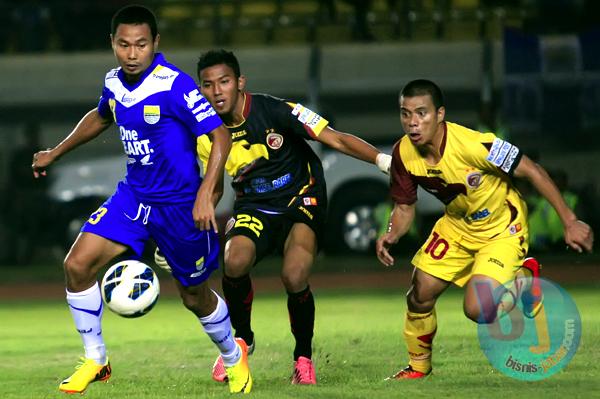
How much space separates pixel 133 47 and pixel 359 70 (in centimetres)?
1214

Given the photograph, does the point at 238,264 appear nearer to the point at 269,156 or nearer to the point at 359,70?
the point at 269,156

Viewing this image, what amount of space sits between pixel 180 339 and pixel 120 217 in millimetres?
3013

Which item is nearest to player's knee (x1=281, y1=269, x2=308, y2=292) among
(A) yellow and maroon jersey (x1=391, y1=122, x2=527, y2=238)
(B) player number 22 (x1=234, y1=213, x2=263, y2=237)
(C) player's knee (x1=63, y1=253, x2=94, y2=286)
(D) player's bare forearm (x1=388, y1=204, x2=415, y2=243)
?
(B) player number 22 (x1=234, y1=213, x2=263, y2=237)

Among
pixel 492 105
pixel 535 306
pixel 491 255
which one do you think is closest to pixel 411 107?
pixel 491 255

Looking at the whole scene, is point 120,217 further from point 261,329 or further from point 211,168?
point 261,329

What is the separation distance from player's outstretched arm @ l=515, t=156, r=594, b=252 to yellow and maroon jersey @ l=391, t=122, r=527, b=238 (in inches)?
4.1

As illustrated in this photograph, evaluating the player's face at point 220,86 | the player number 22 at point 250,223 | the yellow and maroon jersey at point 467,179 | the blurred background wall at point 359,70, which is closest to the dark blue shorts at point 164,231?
the player number 22 at point 250,223

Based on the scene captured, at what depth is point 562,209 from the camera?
22.3ft

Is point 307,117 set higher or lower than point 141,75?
lower

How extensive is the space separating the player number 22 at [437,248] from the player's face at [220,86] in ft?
4.93

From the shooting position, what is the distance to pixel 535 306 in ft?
25.8

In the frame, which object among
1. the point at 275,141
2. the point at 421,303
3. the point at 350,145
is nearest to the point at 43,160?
the point at 275,141

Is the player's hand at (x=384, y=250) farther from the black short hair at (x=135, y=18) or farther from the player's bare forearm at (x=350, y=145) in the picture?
the black short hair at (x=135, y=18)

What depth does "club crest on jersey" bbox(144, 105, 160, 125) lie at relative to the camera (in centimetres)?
691
